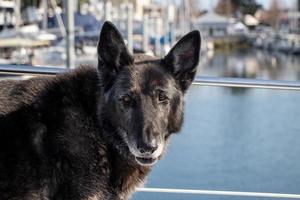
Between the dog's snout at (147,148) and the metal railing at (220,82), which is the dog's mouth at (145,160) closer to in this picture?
the dog's snout at (147,148)

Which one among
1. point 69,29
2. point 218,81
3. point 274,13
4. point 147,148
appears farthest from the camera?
point 274,13

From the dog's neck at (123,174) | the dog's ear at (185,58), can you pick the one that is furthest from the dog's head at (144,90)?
the dog's neck at (123,174)

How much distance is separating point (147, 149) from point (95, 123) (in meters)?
0.44

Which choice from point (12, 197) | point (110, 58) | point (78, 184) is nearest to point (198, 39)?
point (110, 58)

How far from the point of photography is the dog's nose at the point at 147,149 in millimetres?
3631

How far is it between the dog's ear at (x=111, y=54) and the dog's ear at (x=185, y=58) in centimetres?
25

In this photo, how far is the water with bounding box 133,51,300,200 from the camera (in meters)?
6.63

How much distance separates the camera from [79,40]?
33.3 meters

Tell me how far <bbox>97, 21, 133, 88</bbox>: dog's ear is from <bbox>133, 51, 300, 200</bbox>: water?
1770 mm

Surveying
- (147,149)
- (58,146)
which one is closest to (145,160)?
(147,149)

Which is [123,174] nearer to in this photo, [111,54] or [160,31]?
[111,54]

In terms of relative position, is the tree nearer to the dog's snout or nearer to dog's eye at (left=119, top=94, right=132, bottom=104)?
dog's eye at (left=119, top=94, right=132, bottom=104)

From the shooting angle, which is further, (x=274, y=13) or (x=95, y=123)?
(x=274, y=13)

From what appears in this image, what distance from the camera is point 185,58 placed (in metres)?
4.07
